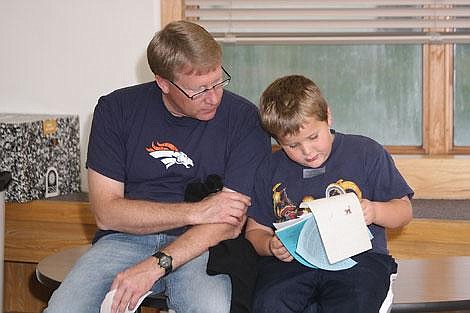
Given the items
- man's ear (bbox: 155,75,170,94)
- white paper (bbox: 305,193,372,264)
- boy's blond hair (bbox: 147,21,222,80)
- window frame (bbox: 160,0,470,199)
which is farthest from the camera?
window frame (bbox: 160,0,470,199)

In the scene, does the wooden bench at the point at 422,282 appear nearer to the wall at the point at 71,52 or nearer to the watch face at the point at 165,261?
the watch face at the point at 165,261

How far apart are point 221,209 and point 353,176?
394 millimetres

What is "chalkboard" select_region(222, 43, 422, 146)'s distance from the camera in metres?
4.13

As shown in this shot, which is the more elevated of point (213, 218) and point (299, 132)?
point (299, 132)

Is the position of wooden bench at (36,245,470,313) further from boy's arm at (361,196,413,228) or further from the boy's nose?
the boy's nose

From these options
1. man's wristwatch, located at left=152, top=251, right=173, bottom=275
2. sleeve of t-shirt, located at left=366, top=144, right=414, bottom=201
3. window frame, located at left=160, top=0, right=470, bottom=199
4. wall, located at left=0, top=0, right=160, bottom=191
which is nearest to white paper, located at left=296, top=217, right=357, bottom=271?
sleeve of t-shirt, located at left=366, top=144, right=414, bottom=201

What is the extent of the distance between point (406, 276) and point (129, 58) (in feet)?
5.29

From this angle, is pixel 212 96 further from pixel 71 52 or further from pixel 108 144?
pixel 71 52

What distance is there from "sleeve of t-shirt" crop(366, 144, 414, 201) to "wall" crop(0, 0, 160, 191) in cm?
150

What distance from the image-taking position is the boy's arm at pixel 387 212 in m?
2.78

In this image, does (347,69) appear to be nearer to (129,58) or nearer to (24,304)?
(129,58)

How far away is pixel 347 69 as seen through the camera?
4.16 m

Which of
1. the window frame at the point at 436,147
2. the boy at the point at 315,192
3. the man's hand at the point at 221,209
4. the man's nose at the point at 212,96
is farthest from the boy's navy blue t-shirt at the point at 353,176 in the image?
the window frame at the point at 436,147

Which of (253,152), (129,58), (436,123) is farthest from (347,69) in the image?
(253,152)
